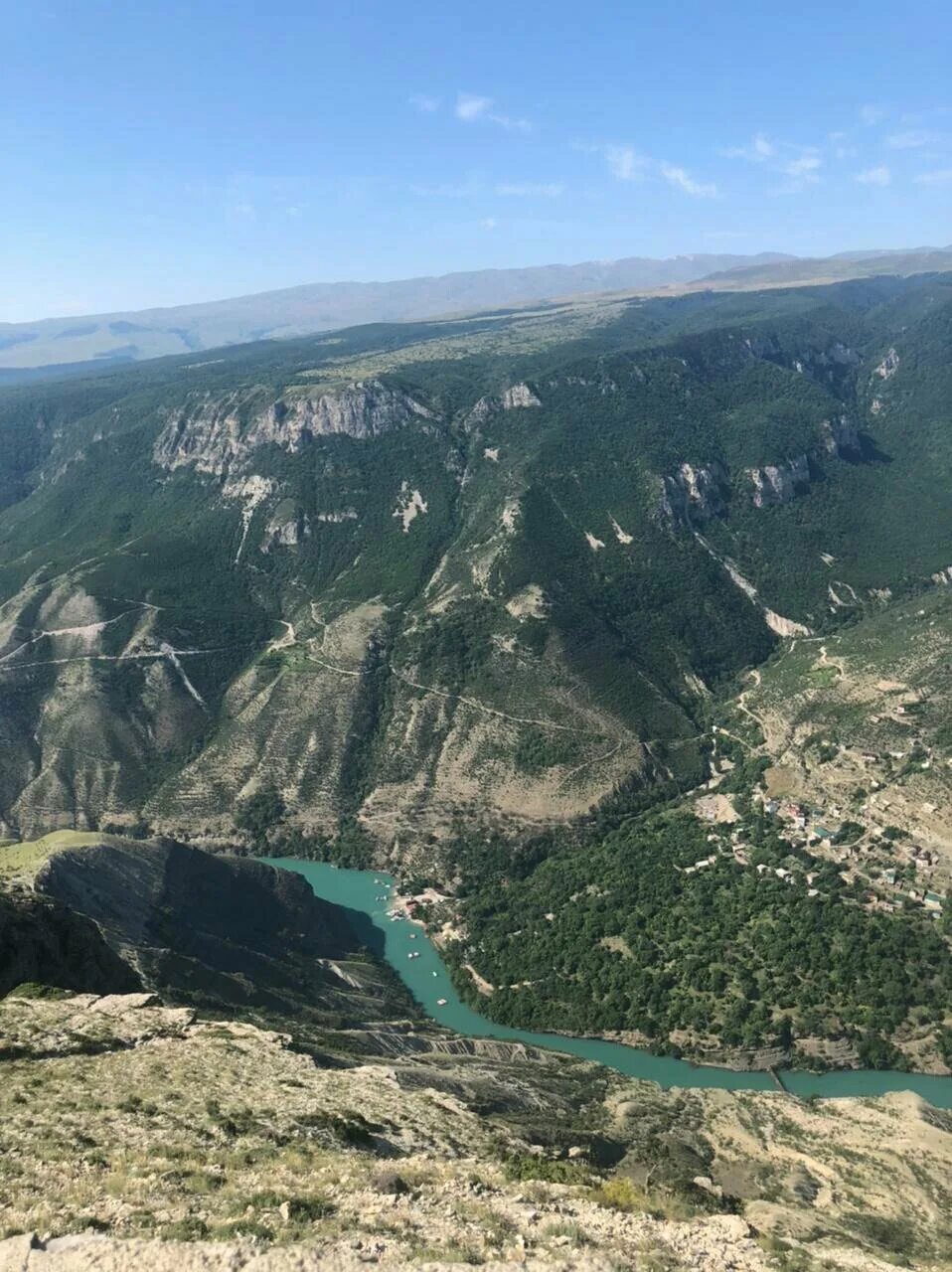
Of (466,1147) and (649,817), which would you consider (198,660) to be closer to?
(649,817)

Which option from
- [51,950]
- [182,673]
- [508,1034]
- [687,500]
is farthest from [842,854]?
[687,500]

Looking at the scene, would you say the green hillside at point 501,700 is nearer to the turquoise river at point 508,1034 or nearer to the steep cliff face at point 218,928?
the turquoise river at point 508,1034

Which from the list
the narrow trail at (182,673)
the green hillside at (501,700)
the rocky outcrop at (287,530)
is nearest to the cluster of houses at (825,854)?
the green hillside at (501,700)

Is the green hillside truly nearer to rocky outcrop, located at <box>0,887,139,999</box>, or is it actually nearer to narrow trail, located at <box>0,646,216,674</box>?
narrow trail, located at <box>0,646,216,674</box>

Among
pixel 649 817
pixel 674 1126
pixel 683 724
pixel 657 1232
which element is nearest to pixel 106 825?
pixel 649 817

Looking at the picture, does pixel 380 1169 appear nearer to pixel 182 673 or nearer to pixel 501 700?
pixel 501 700

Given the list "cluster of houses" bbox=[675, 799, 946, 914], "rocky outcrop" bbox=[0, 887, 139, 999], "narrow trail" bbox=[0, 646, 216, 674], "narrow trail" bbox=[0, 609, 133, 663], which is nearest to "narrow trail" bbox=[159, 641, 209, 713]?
"narrow trail" bbox=[0, 646, 216, 674]
